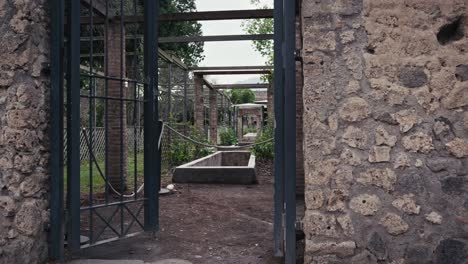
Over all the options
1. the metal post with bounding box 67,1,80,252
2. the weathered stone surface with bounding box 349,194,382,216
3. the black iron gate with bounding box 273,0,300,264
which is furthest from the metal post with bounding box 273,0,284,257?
the metal post with bounding box 67,1,80,252

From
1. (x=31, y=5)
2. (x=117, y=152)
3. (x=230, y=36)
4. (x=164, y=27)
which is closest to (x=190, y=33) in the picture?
(x=164, y=27)

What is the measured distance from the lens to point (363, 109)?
325cm

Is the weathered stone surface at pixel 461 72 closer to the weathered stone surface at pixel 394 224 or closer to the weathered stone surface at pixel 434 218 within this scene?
the weathered stone surface at pixel 434 218

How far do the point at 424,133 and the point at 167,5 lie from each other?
595 inches

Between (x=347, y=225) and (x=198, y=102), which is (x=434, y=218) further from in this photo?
(x=198, y=102)

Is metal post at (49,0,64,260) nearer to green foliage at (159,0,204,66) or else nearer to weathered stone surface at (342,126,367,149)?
weathered stone surface at (342,126,367,149)

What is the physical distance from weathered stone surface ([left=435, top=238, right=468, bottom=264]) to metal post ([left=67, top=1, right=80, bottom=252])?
2.89 m

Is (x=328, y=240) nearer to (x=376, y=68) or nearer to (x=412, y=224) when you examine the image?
(x=412, y=224)

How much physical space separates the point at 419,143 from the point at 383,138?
25 centimetres

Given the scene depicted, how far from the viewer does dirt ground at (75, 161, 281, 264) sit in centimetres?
402

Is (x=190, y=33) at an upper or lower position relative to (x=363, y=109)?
upper

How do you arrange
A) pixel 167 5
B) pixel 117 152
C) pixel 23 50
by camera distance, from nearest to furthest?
pixel 23 50, pixel 117 152, pixel 167 5

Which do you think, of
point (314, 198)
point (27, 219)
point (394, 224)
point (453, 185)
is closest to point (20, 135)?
point (27, 219)

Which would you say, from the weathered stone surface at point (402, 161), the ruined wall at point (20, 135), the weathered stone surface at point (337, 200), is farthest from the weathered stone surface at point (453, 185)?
the ruined wall at point (20, 135)
